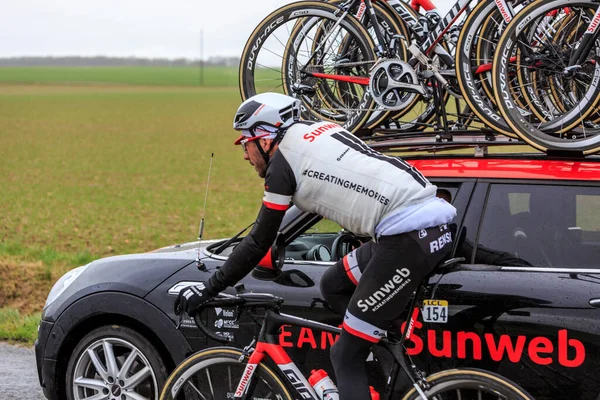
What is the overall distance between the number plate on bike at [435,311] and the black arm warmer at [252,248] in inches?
32.4

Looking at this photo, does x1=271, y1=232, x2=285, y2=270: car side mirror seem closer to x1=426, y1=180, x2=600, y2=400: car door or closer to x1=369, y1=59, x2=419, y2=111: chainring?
x1=426, y1=180, x2=600, y2=400: car door

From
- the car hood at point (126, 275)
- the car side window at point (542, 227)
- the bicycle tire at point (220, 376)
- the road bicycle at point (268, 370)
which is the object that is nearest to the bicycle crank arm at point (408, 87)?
the car side window at point (542, 227)

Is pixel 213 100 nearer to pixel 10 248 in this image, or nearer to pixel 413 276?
pixel 10 248

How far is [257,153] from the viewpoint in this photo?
393 centimetres

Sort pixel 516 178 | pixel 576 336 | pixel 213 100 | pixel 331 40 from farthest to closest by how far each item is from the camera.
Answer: pixel 213 100
pixel 331 40
pixel 516 178
pixel 576 336

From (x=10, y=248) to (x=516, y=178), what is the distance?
939 cm

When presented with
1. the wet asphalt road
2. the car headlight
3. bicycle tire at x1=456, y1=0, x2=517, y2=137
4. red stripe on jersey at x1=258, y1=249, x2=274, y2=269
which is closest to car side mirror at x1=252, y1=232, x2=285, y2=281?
red stripe on jersey at x1=258, y1=249, x2=274, y2=269

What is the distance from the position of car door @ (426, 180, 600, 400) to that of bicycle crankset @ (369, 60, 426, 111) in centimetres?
108

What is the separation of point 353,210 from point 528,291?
0.91 meters

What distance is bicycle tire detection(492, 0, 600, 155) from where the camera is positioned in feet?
15.0

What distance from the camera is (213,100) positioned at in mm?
79188

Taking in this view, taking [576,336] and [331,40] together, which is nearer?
[576,336]

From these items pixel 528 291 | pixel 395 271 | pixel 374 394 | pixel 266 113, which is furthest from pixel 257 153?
pixel 528 291

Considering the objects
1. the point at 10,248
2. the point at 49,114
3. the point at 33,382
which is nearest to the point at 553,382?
the point at 33,382
